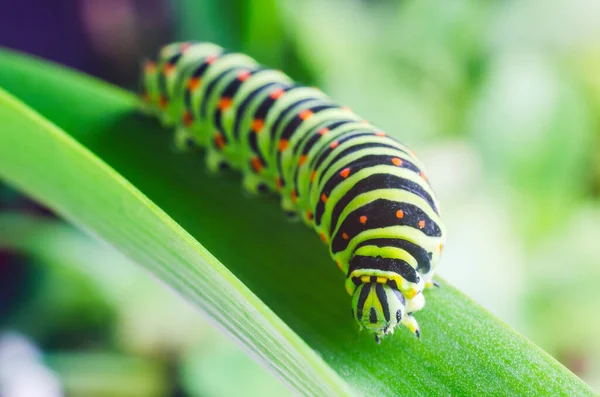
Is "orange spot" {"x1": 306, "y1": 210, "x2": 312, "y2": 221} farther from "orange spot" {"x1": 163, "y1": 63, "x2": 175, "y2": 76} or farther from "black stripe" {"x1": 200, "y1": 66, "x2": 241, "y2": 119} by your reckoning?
"orange spot" {"x1": 163, "y1": 63, "x2": 175, "y2": 76}

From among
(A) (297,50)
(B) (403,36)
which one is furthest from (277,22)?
(B) (403,36)


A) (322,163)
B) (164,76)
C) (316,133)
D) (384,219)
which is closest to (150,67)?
(164,76)

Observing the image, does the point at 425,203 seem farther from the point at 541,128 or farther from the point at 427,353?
the point at 541,128

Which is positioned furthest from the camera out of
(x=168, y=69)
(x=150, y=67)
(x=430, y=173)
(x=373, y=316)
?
(x=430, y=173)

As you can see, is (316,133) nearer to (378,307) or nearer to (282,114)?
(282,114)

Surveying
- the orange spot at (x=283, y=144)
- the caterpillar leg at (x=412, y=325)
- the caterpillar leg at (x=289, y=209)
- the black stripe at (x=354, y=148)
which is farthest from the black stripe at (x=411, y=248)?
the orange spot at (x=283, y=144)

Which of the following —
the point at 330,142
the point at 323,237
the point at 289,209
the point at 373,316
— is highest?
the point at 330,142
